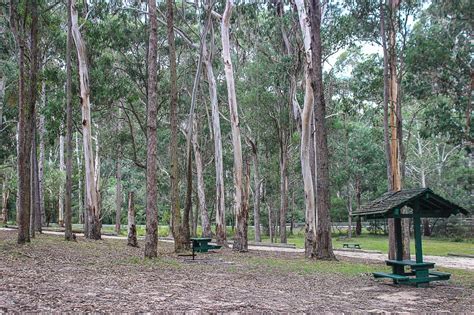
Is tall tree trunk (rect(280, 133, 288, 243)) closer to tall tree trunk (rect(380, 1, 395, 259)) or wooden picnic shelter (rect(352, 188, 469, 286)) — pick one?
tall tree trunk (rect(380, 1, 395, 259))

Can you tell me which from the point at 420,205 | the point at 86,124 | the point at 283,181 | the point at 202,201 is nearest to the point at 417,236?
the point at 420,205

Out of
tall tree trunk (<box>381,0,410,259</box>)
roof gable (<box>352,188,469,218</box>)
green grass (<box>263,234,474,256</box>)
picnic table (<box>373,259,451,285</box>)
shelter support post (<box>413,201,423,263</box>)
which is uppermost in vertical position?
tall tree trunk (<box>381,0,410,259</box>)

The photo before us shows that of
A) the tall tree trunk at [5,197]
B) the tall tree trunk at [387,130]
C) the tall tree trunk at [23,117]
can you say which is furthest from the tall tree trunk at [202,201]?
the tall tree trunk at [5,197]

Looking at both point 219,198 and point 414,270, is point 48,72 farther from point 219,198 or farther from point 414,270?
point 414,270

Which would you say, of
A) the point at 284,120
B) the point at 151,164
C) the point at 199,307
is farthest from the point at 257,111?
the point at 199,307

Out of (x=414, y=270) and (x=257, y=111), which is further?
(x=257, y=111)

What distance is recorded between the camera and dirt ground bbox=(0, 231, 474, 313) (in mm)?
6453

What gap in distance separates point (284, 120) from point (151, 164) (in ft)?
57.8

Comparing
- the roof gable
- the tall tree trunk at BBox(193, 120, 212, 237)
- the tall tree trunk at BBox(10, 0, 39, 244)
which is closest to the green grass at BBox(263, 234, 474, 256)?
the tall tree trunk at BBox(193, 120, 212, 237)

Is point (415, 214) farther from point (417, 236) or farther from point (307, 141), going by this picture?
point (307, 141)

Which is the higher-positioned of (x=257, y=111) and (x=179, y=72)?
(x=179, y=72)

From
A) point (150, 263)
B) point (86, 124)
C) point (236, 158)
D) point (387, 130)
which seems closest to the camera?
point (150, 263)

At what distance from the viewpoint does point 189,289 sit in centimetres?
804

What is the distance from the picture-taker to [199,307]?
643cm
